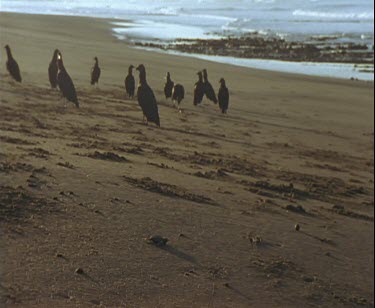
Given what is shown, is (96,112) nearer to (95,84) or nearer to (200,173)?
(95,84)

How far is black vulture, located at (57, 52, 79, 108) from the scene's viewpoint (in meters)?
6.30

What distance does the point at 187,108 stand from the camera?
10312mm

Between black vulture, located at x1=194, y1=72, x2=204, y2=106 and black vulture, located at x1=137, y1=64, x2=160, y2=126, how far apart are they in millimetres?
2358

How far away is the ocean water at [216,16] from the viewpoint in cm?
396

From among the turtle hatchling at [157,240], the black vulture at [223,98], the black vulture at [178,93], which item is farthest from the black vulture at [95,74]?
the turtle hatchling at [157,240]

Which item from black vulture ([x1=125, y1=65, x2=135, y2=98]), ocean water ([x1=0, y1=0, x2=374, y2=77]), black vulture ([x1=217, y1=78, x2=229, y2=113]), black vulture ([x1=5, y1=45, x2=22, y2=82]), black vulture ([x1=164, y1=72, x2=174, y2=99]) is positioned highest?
ocean water ([x1=0, y1=0, x2=374, y2=77])

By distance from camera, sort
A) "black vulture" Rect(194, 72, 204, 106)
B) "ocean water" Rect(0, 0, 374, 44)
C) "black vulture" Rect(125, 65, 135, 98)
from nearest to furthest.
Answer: "ocean water" Rect(0, 0, 374, 44), "black vulture" Rect(125, 65, 135, 98), "black vulture" Rect(194, 72, 204, 106)

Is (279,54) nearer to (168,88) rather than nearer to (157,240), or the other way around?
(168,88)

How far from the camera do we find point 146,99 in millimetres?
7469

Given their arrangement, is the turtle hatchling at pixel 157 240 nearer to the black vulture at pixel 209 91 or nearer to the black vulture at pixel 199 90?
the black vulture at pixel 199 90

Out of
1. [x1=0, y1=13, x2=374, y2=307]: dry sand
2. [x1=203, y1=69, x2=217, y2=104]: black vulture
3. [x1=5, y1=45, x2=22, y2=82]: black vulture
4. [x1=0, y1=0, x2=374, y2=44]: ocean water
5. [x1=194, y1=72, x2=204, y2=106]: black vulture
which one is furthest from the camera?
[x1=203, y1=69, x2=217, y2=104]: black vulture

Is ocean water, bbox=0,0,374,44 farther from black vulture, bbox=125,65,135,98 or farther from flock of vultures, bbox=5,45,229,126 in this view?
flock of vultures, bbox=5,45,229,126

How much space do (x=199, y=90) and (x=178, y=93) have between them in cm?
131

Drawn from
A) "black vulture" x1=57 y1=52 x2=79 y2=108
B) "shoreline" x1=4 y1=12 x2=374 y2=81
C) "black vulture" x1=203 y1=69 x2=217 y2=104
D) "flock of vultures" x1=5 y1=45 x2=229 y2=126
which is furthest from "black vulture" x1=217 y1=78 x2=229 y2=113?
"black vulture" x1=57 y1=52 x2=79 y2=108
